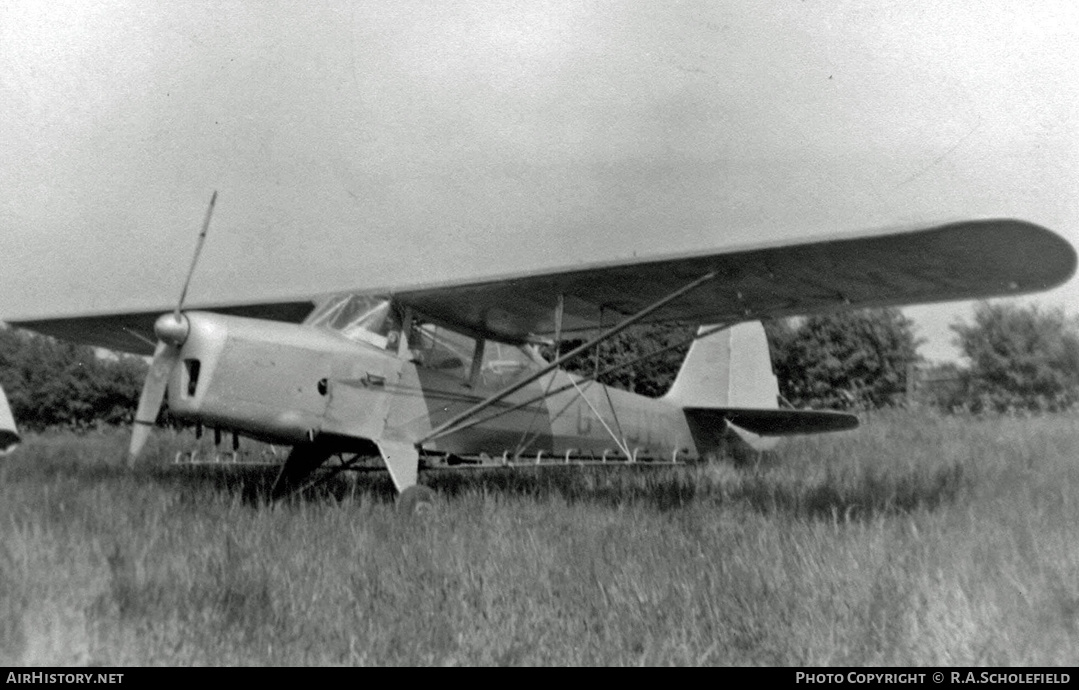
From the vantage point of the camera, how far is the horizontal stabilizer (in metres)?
10.4

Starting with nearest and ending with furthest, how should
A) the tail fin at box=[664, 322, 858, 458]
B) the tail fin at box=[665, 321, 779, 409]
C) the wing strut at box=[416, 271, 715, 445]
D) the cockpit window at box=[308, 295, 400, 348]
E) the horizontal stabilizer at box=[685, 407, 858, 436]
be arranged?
the wing strut at box=[416, 271, 715, 445]
the cockpit window at box=[308, 295, 400, 348]
the horizontal stabilizer at box=[685, 407, 858, 436]
the tail fin at box=[664, 322, 858, 458]
the tail fin at box=[665, 321, 779, 409]

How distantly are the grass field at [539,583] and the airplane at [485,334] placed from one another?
1055 millimetres

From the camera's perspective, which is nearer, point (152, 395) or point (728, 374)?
point (152, 395)

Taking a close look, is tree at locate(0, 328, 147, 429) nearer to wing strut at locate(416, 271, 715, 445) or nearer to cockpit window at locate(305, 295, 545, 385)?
cockpit window at locate(305, 295, 545, 385)

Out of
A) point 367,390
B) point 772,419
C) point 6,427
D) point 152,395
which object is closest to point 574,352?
point 367,390

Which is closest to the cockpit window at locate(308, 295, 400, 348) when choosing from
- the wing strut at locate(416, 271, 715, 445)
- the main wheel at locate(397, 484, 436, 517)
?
the wing strut at locate(416, 271, 715, 445)

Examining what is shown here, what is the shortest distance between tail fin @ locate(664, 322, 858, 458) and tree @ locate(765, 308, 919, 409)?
16.3 meters

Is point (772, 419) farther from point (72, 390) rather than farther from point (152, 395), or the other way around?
point (72, 390)

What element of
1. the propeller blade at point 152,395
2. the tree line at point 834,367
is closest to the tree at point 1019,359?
the tree line at point 834,367

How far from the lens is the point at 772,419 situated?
11.6 m

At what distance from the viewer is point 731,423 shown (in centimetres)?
1233

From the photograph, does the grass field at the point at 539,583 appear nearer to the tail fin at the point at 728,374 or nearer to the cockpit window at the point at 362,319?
the cockpit window at the point at 362,319

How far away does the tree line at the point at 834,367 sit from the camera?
26547 mm

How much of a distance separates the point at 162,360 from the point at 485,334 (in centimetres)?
321
